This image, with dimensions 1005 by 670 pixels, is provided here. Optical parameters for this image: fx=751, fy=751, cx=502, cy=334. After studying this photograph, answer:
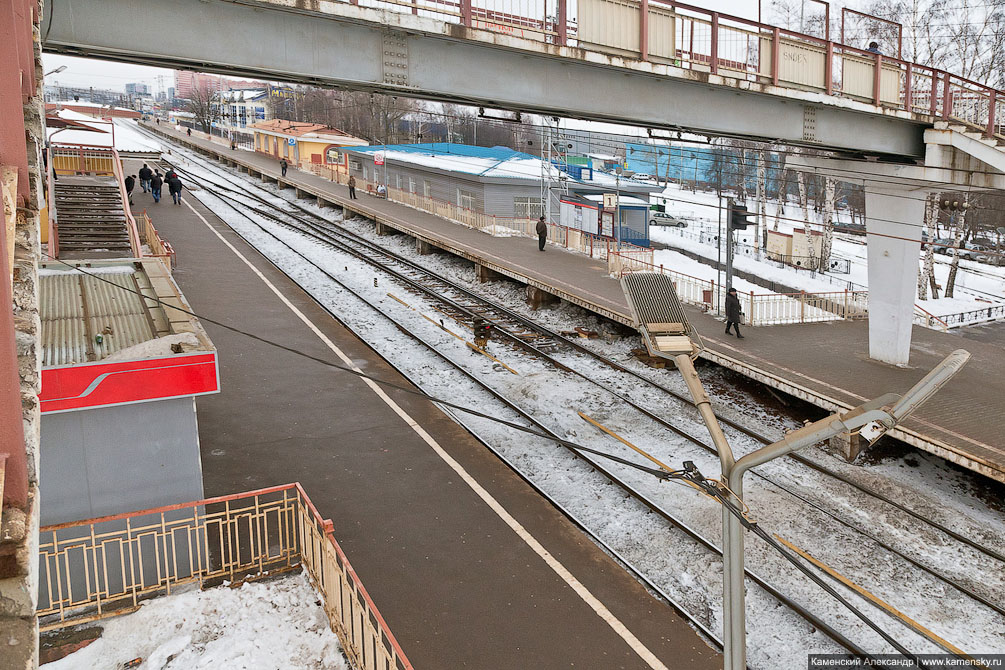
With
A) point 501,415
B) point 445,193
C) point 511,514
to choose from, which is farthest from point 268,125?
point 511,514

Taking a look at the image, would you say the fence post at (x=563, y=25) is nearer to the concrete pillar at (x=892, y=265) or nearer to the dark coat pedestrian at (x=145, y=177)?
the concrete pillar at (x=892, y=265)

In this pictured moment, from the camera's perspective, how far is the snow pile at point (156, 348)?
748cm

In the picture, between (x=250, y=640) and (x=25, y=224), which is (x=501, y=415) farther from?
A: (x=25, y=224)

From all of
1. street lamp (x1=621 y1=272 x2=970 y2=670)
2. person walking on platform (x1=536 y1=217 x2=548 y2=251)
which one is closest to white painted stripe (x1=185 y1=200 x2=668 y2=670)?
street lamp (x1=621 y1=272 x2=970 y2=670)

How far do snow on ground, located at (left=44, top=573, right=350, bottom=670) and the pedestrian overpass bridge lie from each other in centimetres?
584

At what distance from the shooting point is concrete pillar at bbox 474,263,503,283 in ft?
79.0

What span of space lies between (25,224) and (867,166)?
593 inches

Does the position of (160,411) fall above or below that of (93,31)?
below

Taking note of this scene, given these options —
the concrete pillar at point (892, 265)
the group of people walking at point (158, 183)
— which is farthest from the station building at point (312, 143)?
the concrete pillar at point (892, 265)

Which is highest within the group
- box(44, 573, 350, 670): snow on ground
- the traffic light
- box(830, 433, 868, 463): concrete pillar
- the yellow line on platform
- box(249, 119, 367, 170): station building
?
box(249, 119, 367, 170): station building

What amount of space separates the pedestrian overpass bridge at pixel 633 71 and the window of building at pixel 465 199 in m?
20.8

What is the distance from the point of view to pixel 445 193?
37.1 meters

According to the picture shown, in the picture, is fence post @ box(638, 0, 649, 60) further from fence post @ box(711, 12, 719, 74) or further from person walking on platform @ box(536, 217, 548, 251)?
person walking on platform @ box(536, 217, 548, 251)

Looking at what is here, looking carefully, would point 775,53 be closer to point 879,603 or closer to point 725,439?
point 879,603
